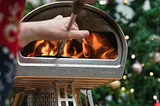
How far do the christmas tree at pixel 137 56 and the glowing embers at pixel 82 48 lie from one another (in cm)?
87

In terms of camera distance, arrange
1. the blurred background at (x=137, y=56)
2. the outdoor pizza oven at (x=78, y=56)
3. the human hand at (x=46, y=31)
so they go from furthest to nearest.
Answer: the blurred background at (x=137, y=56) < the outdoor pizza oven at (x=78, y=56) < the human hand at (x=46, y=31)

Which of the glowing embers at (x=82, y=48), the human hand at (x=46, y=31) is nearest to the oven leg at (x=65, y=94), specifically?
the glowing embers at (x=82, y=48)

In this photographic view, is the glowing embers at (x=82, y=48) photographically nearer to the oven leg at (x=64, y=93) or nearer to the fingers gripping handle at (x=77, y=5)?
the oven leg at (x=64, y=93)

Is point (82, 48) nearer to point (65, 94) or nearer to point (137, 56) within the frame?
point (65, 94)

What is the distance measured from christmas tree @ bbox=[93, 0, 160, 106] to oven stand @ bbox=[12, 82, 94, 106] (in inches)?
31.3

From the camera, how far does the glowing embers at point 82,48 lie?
1.39m

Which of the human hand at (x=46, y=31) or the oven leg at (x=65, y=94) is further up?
the human hand at (x=46, y=31)

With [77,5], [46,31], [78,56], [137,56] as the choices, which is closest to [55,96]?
[78,56]

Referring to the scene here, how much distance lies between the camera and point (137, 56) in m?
2.40

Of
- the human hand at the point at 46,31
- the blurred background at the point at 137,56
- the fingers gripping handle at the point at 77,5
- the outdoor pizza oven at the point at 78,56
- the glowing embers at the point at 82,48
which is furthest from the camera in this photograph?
the blurred background at the point at 137,56

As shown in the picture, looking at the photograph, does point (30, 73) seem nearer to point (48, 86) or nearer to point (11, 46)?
point (48, 86)

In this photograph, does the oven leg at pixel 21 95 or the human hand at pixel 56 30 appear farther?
the oven leg at pixel 21 95

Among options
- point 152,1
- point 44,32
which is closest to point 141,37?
point 152,1

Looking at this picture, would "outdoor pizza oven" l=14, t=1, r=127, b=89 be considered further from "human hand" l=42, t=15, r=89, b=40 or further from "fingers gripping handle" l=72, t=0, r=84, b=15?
"fingers gripping handle" l=72, t=0, r=84, b=15
